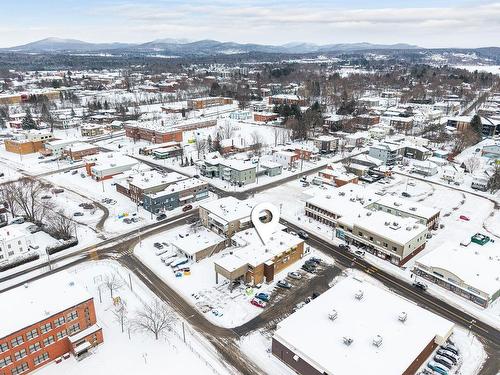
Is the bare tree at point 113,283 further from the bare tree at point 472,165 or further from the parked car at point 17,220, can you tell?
the bare tree at point 472,165

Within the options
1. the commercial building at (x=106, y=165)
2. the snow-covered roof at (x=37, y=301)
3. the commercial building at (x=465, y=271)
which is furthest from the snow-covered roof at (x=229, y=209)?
the commercial building at (x=106, y=165)

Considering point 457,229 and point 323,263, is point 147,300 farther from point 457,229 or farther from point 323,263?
point 457,229

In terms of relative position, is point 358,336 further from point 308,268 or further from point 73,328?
point 73,328

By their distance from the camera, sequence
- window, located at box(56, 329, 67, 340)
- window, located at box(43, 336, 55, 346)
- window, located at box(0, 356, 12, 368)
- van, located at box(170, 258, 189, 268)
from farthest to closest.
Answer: van, located at box(170, 258, 189, 268), window, located at box(56, 329, 67, 340), window, located at box(43, 336, 55, 346), window, located at box(0, 356, 12, 368)

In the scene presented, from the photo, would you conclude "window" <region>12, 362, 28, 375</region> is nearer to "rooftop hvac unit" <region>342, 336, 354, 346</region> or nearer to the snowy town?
the snowy town

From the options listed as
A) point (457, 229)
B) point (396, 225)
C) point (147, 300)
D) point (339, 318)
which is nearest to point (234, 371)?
point (339, 318)

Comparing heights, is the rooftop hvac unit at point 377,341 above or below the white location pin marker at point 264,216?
below

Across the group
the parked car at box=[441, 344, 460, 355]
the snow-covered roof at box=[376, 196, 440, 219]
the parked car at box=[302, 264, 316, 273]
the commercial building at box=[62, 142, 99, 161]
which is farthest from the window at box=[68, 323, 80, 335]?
the commercial building at box=[62, 142, 99, 161]
